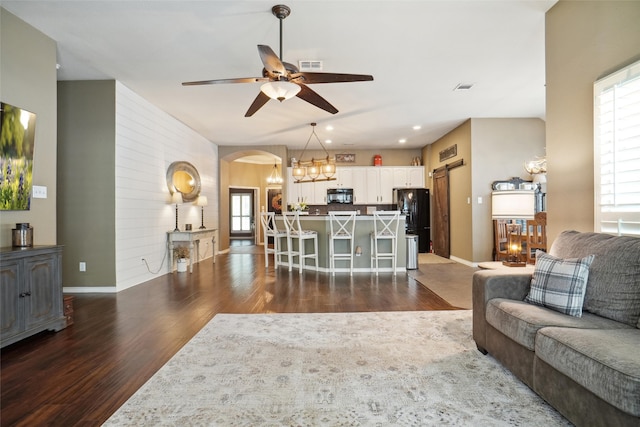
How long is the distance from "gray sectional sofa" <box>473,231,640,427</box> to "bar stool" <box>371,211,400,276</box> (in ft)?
9.65

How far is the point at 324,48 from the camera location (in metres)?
3.49

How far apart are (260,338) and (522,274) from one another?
2.04 m

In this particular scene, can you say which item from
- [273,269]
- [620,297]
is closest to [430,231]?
[273,269]

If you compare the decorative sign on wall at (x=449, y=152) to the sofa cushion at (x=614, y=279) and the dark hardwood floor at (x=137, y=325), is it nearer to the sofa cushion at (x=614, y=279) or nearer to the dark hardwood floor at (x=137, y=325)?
the dark hardwood floor at (x=137, y=325)

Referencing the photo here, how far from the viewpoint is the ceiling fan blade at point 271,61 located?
2426 mm

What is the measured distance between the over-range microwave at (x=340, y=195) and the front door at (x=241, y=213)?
421 centimetres

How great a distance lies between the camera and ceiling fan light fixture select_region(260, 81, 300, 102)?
2867mm

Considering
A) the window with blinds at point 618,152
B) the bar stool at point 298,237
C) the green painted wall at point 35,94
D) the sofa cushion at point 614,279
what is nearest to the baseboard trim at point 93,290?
the green painted wall at point 35,94

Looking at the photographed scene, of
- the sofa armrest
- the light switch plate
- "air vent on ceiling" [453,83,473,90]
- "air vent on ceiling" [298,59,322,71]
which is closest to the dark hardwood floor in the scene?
the sofa armrest

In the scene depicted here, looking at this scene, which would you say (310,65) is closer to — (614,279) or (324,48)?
(324,48)

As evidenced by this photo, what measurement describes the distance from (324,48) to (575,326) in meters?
3.28

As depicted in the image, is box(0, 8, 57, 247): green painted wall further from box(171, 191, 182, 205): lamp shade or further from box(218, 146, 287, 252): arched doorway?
box(218, 146, 287, 252): arched doorway

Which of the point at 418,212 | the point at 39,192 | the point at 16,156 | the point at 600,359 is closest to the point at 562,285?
the point at 600,359

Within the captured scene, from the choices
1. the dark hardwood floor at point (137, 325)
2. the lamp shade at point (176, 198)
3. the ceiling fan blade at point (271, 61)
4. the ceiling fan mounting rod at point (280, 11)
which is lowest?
the dark hardwood floor at point (137, 325)
